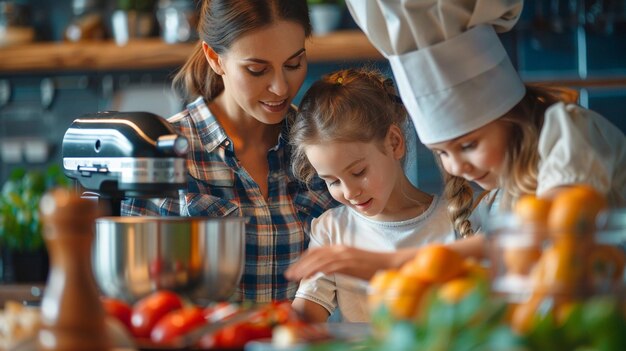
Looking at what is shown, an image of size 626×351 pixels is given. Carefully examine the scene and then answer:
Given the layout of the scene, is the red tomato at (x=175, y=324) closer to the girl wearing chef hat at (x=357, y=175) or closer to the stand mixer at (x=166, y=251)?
the stand mixer at (x=166, y=251)

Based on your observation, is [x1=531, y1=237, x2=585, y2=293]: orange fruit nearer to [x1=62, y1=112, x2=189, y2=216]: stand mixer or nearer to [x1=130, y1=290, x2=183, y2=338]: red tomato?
[x1=130, y1=290, x2=183, y2=338]: red tomato

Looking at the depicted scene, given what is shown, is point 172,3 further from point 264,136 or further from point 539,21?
point 264,136

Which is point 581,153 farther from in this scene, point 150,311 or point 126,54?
point 126,54

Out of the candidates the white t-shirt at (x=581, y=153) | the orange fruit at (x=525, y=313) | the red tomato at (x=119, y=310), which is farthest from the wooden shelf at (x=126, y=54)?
the orange fruit at (x=525, y=313)

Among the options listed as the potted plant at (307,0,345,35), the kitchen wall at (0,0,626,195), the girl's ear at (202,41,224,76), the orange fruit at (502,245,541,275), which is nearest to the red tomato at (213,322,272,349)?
the orange fruit at (502,245,541,275)

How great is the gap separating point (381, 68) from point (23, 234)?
1.45 metres

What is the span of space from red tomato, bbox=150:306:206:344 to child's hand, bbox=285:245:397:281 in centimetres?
21

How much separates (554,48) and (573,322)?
3393 millimetres

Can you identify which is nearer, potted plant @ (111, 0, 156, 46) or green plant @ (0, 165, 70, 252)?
green plant @ (0, 165, 70, 252)

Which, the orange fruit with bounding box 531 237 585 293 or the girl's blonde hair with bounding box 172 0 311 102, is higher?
the girl's blonde hair with bounding box 172 0 311 102

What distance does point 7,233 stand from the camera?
3619 mm

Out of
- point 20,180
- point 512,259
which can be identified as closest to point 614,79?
point 20,180

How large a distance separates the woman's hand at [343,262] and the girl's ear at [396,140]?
2.58 ft

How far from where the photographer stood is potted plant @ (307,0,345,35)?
13.9ft
